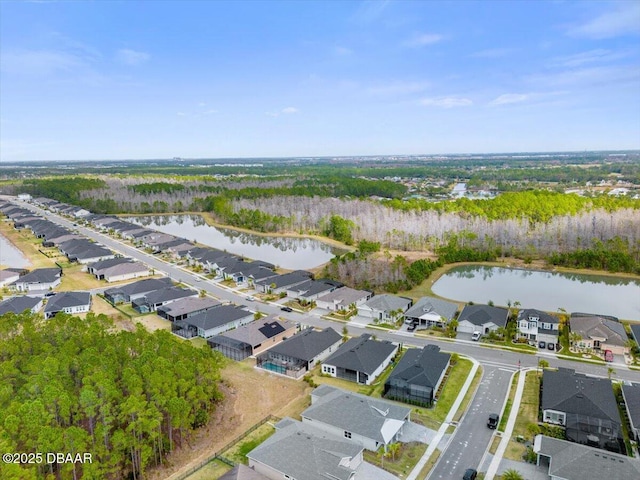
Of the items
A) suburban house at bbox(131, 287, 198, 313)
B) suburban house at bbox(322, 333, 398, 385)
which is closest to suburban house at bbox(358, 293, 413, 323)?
suburban house at bbox(322, 333, 398, 385)

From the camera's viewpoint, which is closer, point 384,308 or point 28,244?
point 384,308

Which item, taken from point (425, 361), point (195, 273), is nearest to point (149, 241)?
point (195, 273)

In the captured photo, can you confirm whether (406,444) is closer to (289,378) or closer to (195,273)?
(289,378)

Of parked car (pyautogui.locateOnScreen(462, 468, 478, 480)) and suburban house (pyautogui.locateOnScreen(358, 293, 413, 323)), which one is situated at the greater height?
suburban house (pyautogui.locateOnScreen(358, 293, 413, 323))

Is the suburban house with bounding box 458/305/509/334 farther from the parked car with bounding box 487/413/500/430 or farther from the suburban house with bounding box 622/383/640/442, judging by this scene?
the parked car with bounding box 487/413/500/430

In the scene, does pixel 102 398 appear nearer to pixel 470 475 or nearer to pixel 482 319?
pixel 470 475

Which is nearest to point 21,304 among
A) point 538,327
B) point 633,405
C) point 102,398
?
point 102,398
